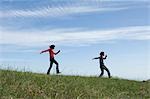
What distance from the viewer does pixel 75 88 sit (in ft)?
69.8

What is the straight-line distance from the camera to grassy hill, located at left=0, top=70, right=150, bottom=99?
712 inches

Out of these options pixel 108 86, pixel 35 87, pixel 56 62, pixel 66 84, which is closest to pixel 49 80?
pixel 66 84

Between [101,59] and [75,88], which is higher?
[101,59]

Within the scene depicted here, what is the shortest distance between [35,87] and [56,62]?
32.2 feet

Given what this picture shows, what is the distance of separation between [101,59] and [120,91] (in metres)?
8.51

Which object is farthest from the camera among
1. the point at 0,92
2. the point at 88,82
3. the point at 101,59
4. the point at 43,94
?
the point at 101,59

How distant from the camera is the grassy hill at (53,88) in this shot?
1809cm

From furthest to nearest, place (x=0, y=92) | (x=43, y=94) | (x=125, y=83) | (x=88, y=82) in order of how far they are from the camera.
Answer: (x=125, y=83) → (x=88, y=82) → (x=43, y=94) → (x=0, y=92)

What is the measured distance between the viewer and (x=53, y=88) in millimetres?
20297

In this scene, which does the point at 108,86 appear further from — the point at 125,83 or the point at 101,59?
the point at 101,59

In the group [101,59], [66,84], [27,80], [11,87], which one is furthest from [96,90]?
[101,59]

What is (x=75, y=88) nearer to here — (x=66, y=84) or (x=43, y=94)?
(x=66, y=84)

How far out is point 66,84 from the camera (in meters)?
22.0

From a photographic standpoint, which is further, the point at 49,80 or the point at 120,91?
the point at 120,91
